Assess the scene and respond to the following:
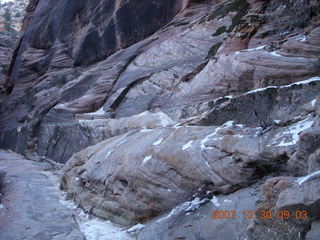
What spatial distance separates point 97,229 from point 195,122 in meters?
3.10

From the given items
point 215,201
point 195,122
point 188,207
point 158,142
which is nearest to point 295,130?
point 215,201

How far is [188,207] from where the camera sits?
6242 mm

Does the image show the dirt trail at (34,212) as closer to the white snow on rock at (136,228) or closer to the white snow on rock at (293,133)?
the white snow on rock at (136,228)

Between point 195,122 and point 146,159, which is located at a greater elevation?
point 195,122

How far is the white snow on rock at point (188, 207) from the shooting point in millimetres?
6152

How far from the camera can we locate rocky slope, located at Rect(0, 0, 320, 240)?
17.4 ft

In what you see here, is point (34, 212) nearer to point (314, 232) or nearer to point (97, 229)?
point (97, 229)

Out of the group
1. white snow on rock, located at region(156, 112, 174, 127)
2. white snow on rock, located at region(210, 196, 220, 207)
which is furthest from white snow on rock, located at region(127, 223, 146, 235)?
white snow on rock, located at region(156, 112, 174, 127)

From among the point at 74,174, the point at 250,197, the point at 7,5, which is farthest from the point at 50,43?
the point at 7,5

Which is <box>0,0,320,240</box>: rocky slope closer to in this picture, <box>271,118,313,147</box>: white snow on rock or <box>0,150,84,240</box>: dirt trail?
<box>271,118,313,147</box>: white snow on rock

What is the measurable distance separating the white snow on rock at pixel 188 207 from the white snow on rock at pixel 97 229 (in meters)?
1.01

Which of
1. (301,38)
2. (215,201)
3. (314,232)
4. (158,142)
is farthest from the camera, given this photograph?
(301,38)

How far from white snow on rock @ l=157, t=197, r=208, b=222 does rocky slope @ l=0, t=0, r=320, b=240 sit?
0.08ft

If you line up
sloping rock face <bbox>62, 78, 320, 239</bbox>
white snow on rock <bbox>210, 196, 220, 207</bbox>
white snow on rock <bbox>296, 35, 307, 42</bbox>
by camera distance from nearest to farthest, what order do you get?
sloping rock face <bbox>62, 78, 320, 239</bbox> < white snow on rock <bbox>210, 196, 220, 207</bbox> < white snow on rock <bbox>296, 35, 307, 42</bbox>
